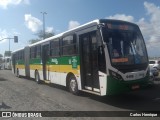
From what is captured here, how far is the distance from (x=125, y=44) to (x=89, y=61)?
1796 millimetres

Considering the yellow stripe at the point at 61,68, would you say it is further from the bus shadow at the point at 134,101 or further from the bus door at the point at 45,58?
the bus shadow at the point at 134,101

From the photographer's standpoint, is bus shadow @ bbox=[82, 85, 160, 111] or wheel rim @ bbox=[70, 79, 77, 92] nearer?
bus shadow @ bbox=[82, 85, 160, 111]

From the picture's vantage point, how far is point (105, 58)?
10.2 m

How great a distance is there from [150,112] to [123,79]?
1768 millimetres

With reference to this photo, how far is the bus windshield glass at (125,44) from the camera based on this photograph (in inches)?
410

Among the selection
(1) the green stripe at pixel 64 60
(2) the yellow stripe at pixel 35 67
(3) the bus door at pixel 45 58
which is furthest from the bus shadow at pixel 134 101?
(2) the yellow stripe at pixel 35 67

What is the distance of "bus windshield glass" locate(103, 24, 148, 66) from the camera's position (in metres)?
10.4

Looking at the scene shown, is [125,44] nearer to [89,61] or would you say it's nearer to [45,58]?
[89,61]

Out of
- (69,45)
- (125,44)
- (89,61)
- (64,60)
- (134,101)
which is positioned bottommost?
(134,101)

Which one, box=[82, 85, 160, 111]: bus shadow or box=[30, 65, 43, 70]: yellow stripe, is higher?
box=[30, 65, 43, 70]: yellow stripe

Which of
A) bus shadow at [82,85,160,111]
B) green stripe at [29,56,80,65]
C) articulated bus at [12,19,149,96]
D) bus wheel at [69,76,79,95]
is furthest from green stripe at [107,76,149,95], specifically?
bus wheel at [69,76,79,95]

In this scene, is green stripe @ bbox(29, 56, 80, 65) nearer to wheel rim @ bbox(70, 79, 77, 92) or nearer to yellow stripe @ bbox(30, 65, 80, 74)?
yellow stripe @ bbox(30, 65, 80, 74)

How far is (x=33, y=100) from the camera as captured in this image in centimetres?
1212

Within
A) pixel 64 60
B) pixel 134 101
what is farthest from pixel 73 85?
pixel 134 101
